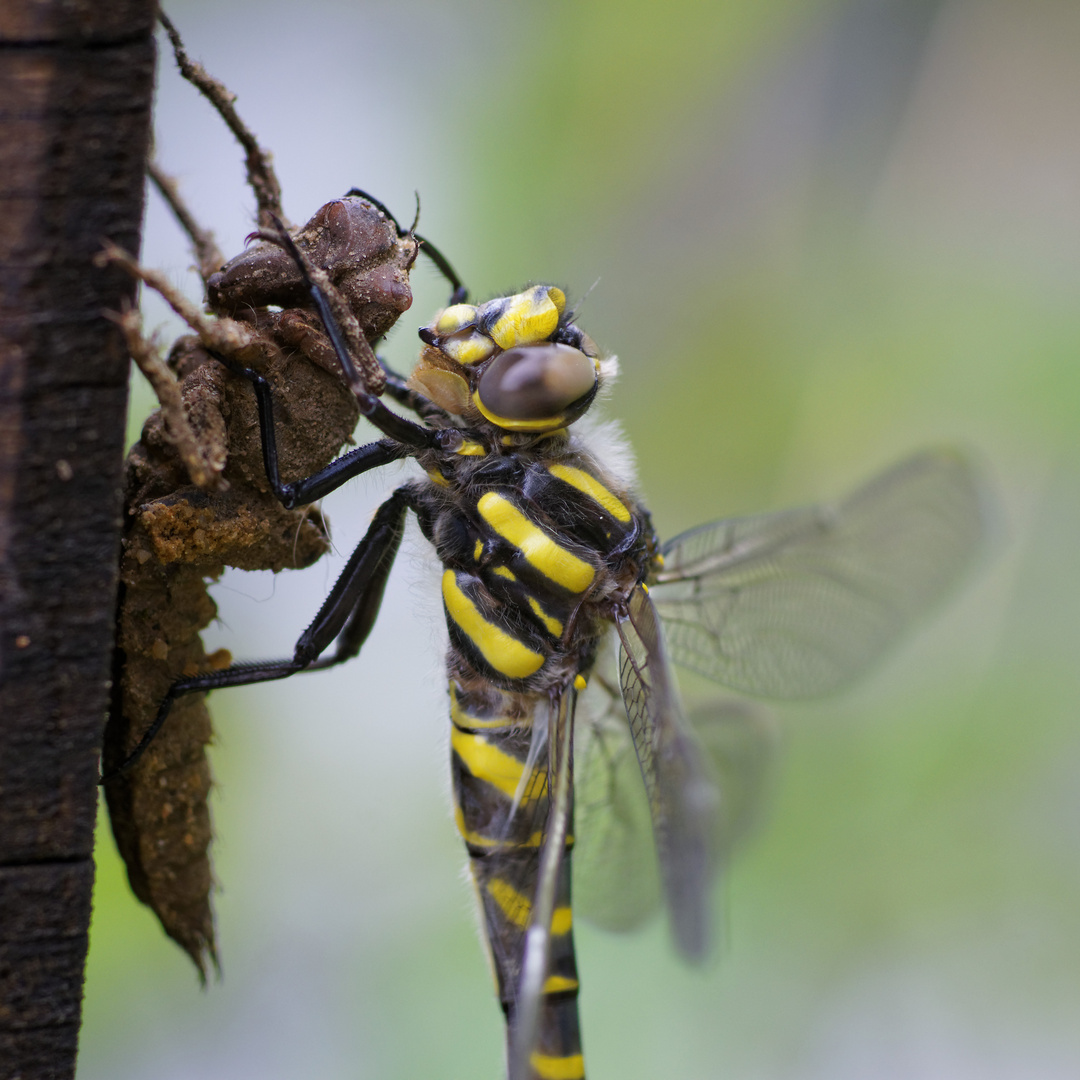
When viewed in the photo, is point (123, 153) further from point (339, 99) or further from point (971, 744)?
point (971, 744)

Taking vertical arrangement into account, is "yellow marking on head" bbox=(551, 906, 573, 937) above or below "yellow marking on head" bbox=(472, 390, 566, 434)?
below

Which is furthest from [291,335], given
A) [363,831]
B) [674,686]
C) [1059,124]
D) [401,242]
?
[1059,124]

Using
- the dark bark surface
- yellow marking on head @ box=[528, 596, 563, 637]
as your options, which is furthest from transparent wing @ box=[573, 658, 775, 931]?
the dark bark surface

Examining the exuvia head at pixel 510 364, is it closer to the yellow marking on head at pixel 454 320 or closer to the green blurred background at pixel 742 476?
the yellow marking on head at pixel 454 320

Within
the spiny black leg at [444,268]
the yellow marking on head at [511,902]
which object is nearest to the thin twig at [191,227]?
the spiny black leg at [444,268]

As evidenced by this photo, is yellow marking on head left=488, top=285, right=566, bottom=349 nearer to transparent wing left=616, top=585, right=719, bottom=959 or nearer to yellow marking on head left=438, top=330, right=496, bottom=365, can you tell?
yellow marking on head left=438, top=330, right=496, bottom=365

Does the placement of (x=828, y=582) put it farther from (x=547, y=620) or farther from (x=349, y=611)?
(x=349, y=611)
